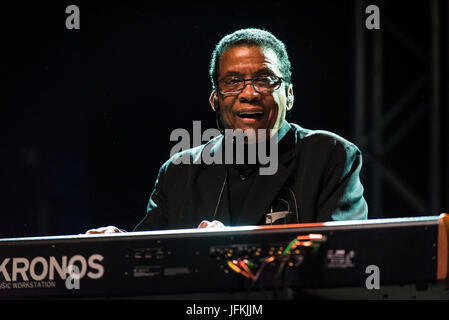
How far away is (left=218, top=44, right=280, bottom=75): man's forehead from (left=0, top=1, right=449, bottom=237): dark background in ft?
4.90

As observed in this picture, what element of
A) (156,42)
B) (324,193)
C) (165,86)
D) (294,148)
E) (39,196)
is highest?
(156,42)

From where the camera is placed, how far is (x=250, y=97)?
94.5 inches

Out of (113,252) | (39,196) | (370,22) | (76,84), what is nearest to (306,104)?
(370,22)

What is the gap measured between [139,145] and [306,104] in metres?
1.13

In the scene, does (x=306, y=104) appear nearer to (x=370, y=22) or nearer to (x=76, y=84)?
(x=370, y=22)

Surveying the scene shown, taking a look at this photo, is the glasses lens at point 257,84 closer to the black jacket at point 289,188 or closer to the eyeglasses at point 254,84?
the eyeglasses at point 254,84

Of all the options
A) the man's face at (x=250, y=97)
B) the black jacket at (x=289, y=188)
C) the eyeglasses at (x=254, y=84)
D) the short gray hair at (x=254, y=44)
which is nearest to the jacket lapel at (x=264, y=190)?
the black jacket at (x=289, y=188)

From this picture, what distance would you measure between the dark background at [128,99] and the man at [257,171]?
4.79 feet

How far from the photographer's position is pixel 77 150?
4.12m

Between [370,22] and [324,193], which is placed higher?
[370,22]

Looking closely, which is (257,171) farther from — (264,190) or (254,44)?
(254,44)

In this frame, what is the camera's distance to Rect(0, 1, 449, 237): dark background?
157 inches

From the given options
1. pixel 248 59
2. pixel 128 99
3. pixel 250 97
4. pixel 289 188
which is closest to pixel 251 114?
pixel 250 97

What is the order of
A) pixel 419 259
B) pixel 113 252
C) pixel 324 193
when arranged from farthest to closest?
pixel 324 193 → pixel 113 252 → pixel 419 259
